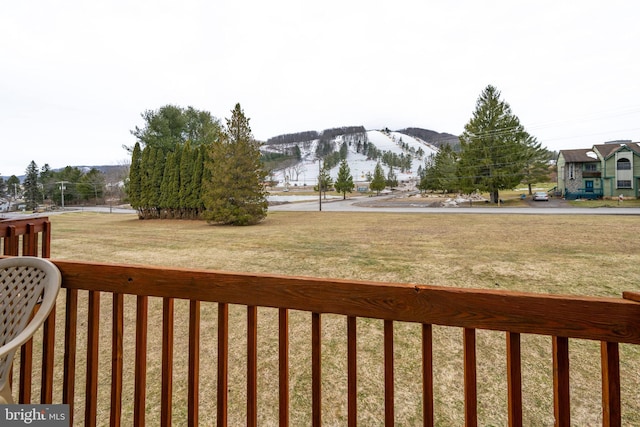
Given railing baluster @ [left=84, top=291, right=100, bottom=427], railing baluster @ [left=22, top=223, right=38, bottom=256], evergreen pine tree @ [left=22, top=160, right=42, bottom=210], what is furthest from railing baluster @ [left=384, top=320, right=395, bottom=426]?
evergreen pine tree @ [left=22, top=160, right=42, bottom=210]

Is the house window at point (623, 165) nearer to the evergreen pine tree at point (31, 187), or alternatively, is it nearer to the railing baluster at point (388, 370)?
the railing baluster at point (388, 370)

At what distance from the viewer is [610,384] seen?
82cm

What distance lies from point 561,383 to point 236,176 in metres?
13.3

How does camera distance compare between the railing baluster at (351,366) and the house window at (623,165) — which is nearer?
the railing baluster at (351,366)

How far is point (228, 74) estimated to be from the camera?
17656 millimetres

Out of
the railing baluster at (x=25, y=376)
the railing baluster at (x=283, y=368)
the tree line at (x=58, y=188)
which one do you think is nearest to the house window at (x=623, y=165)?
the railing baluster at (x=283, y=368)

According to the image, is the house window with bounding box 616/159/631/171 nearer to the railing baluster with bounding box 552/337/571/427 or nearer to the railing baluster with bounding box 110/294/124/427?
the railing baluster with bounding box 552/337/571/427

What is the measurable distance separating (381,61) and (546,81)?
11948 mm

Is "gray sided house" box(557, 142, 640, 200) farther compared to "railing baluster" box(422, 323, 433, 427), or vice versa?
"gray sided house" box(557, 142, 640, 200)

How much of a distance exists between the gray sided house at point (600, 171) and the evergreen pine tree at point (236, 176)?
2565 cm

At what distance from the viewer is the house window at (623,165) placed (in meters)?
21.5

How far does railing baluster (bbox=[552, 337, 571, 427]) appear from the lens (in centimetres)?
85

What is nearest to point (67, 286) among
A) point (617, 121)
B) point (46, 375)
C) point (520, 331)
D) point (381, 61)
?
point (46, 375)

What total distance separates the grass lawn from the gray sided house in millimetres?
20058
